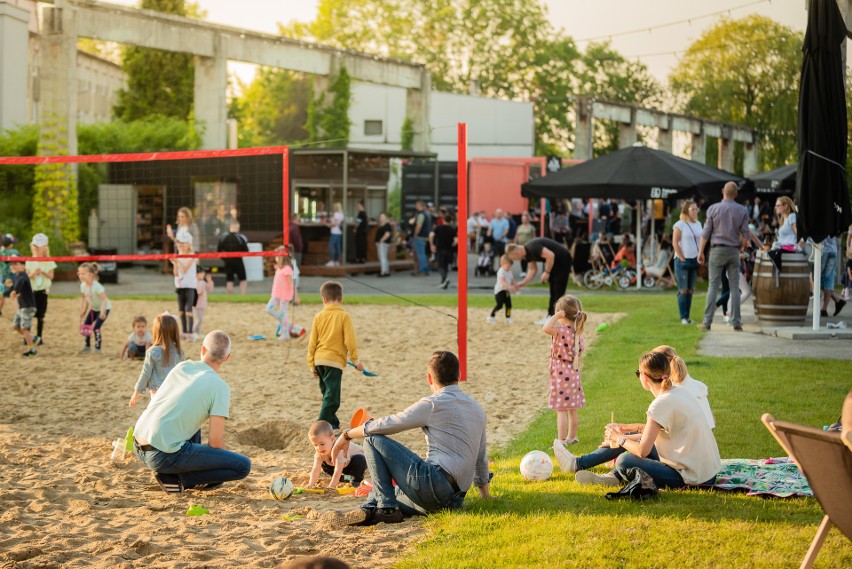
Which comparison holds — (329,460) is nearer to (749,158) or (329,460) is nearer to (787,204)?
(787,204)

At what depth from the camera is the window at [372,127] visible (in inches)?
1719

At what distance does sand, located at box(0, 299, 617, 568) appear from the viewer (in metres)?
6.16

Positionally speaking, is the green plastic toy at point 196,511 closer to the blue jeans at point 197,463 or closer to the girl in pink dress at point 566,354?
the blue jeans at point 197,463

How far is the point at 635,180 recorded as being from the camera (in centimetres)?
2103

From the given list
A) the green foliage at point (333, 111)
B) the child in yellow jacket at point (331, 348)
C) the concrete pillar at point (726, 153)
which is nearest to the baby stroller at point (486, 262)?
the green foliage at point (333, 111)

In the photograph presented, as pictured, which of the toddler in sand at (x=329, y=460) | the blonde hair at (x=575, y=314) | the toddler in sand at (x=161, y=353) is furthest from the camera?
the toddler in sand at (x=161, y=353)

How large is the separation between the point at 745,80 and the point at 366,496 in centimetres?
4716

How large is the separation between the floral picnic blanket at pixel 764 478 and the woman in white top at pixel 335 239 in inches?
809

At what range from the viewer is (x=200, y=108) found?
29797 mm

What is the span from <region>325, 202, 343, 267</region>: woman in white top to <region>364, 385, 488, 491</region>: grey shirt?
2093cm

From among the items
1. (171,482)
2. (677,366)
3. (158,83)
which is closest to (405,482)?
(677,366)

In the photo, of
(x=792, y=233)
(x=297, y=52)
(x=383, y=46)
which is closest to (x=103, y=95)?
(x=383, y=46)

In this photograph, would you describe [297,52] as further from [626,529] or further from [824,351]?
[626,529]

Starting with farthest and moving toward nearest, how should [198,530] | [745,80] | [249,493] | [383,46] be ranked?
[383,46] < [745,80] < [249,493] < [198,530]
